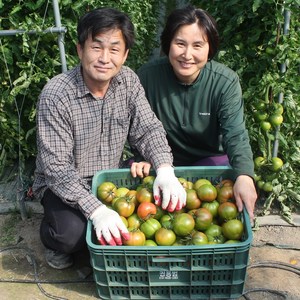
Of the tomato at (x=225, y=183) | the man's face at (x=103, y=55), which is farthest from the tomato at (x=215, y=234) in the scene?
the man's face at (x=103, y=55)

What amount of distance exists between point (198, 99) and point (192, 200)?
2.60 ft

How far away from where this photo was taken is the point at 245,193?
2.61 metres

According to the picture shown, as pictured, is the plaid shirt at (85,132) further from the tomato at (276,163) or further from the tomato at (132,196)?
the tomato at (276,163)

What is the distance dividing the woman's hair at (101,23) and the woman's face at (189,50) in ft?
1.23

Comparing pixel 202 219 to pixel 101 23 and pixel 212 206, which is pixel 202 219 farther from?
pixel 101 23

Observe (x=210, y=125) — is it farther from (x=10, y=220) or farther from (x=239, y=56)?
(x=10, y=220)

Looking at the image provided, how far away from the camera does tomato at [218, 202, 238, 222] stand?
261cm

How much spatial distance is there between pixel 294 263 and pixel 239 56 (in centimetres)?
159

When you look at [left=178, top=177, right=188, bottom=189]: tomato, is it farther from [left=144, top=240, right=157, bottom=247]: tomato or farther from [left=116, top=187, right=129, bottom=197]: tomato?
[left=144, top=240, right=157, bottom=247]: tomato

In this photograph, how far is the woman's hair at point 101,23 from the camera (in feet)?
8.43

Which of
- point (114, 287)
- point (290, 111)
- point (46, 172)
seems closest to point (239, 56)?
point (290, 111)

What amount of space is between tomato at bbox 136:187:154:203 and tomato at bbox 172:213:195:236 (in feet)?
0.75

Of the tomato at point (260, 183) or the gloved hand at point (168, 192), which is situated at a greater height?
the gloved hand at point (168, 192)

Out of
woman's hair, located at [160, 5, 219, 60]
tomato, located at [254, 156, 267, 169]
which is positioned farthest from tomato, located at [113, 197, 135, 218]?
tomato, located at [254, 156, 267, 169]
